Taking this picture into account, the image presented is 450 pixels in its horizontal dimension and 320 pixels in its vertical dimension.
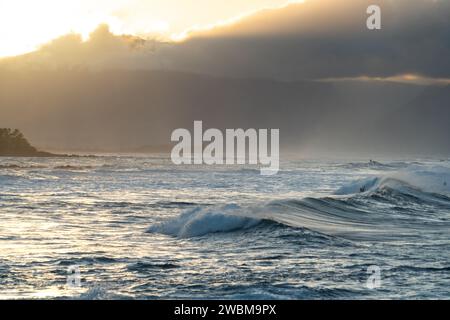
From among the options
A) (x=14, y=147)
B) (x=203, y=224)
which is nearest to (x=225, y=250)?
(x=203, y=224)

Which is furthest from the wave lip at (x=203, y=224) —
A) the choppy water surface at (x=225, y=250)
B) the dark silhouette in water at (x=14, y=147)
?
the dark silhouette in water at (x=14, y=147)

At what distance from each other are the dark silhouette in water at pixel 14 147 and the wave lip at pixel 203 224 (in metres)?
118

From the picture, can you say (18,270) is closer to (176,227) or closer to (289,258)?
(289,258)

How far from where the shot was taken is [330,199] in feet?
89.5

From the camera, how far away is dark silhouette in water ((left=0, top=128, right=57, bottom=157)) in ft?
432

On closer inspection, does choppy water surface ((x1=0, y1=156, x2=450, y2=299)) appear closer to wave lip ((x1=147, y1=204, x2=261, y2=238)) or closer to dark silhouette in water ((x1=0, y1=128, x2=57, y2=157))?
wave lip ((x1=147, y1=204, x2=261, y2=238))

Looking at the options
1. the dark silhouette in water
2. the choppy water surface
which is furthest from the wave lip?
the dark silhouette in water

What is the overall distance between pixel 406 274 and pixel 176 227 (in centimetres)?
773

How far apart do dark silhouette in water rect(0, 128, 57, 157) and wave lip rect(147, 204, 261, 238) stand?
118 metres

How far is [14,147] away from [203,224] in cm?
12149

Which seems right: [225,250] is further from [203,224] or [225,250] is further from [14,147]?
[14,147]

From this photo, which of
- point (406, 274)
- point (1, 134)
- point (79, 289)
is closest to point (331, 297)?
point (406, 274)

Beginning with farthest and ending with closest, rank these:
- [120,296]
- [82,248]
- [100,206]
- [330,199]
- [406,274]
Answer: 1. [330,199]
2. [100,206]
3. [82,248]
4. [406,274]
5. [120,296]
